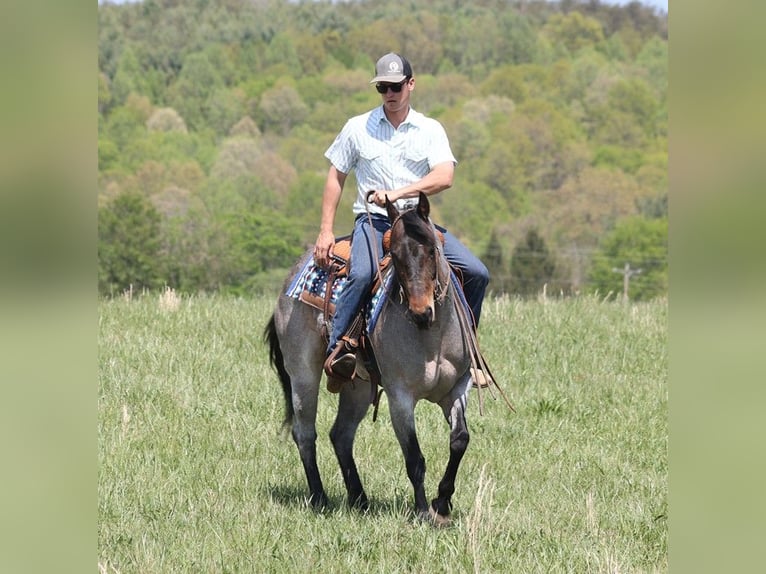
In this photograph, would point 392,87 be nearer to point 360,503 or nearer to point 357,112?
point 360,503

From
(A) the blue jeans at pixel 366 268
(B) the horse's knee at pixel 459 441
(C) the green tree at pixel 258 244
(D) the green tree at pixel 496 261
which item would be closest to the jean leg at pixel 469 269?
(A) the blue jeans at pixel 366 268

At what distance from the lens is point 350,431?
313 inches

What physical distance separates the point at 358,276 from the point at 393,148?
888 mm

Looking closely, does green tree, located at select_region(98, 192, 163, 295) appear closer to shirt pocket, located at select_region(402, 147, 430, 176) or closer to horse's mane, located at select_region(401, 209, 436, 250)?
shirt pocket, located at select_region(402, 147, 430, 176)

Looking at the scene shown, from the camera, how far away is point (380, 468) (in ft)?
27.9

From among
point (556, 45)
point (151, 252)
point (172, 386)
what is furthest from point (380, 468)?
point (556, 45)

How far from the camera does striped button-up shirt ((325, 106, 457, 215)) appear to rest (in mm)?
7102

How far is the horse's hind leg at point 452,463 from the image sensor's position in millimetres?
6797

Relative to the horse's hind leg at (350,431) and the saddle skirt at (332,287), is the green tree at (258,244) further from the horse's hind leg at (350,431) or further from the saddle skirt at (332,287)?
the saddle skirt at (332,287)

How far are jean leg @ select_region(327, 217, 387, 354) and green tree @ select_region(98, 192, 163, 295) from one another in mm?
62949

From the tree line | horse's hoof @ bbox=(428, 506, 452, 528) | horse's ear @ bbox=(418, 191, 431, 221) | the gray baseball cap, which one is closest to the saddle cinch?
horse's ear @ bbox=(418, 191, 431, 221)

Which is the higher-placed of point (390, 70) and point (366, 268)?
point (390, 70)

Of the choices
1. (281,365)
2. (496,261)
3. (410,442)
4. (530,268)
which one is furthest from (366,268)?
(496,261)
